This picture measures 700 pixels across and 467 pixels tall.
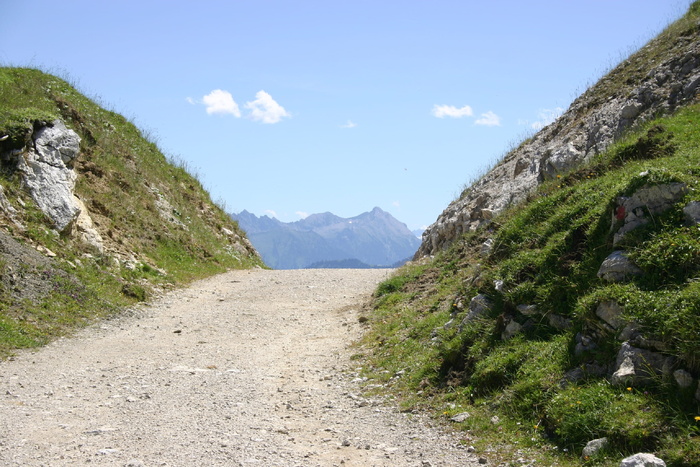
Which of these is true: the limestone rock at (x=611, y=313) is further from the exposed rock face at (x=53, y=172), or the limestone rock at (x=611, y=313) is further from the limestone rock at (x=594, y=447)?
the exposed rock face at (x=53, y=172)

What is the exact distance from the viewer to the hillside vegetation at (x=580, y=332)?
5902 mm

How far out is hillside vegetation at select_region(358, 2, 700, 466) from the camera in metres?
5.90

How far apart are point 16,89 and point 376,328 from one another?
2064 centimetres

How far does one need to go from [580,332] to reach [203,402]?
217 inches

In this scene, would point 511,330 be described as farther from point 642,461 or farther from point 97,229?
point 97,229

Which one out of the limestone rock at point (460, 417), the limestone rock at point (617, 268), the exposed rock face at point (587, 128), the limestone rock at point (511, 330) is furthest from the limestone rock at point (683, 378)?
the exposed rock face at point (587, 128)

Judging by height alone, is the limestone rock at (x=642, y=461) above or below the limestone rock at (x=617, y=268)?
below

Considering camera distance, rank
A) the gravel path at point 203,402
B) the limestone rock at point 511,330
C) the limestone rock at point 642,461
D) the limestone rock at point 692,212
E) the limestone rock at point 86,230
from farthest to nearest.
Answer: the limestone rock at point 86,230 < the limestone rock at point 511,330 < the limestone rock at point 692,212 < the gravel path at point 203,402 < the limestone rock at point 642,461

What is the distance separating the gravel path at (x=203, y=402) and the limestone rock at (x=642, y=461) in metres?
1.69

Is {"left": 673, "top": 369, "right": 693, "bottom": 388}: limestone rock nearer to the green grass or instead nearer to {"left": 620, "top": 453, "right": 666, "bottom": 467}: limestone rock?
the green grass

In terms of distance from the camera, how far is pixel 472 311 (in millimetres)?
9789

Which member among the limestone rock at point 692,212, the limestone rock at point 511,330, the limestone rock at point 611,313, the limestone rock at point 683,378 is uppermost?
the limestone rock at point 692,212

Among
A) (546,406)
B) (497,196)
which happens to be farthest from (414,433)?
(497,196)

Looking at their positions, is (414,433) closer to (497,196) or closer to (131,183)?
(497,196)
